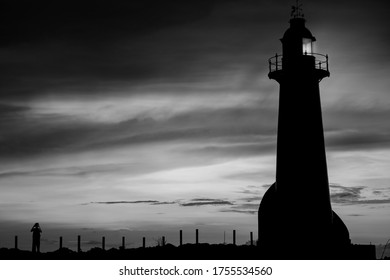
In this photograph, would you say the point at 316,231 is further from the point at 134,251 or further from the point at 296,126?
the point at 134,251

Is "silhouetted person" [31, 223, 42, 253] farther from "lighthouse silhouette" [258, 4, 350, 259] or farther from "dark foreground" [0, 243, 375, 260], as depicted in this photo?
"lighthouse silhouette" [258, 4, 350, 259]

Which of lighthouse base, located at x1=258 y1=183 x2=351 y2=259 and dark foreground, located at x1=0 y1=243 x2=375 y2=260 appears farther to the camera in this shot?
lighthouse base, located at x1=258 y1=183 x2=351 y2=259

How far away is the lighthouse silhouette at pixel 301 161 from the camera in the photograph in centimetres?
2322

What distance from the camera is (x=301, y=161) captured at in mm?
23297

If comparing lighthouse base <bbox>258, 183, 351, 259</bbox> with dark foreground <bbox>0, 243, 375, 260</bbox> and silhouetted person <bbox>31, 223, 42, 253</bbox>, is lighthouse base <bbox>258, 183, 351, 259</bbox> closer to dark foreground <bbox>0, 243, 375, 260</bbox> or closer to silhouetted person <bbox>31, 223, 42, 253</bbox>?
dark foreground <bbox>0, 243, 375, 260</bbox>

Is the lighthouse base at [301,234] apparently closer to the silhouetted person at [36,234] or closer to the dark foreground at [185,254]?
the dark foreground at [185,254]

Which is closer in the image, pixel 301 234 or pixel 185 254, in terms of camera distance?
pixel 185 254

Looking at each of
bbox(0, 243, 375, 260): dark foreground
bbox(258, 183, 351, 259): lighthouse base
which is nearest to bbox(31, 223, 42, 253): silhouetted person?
bbox(0, 243, 375, 260): dark foreground

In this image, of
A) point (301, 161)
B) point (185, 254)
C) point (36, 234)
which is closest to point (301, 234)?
point (301, 161)

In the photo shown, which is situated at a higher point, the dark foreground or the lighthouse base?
the lighthouse base

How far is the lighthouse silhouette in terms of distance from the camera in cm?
2322

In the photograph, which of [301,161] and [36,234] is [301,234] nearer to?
[301,161]
